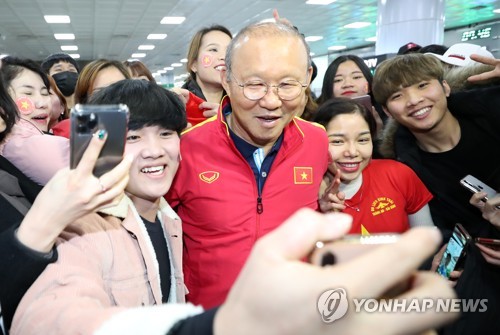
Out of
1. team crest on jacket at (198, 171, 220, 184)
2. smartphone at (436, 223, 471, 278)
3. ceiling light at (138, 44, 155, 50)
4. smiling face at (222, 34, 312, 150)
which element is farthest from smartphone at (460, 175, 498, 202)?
ceiling light at (138, 44, 155, 50)

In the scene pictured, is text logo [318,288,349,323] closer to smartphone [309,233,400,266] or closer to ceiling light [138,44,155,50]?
smartphone [309,233,400,266]

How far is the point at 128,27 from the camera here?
1339cm

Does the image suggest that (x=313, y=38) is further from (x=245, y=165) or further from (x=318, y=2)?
(x=245, y=165)

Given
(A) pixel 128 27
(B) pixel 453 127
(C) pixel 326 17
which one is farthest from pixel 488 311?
(A) pixel 128 27

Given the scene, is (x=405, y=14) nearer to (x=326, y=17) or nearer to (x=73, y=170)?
(x=326, y=17)

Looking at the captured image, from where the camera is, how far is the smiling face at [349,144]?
2.12 m

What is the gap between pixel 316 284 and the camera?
0.45m

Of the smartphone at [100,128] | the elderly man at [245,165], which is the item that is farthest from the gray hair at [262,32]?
the smartphone at [100,128]

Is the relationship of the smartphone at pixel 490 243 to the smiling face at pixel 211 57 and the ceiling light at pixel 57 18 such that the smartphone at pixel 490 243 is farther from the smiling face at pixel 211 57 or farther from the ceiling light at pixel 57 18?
the ceiling light at pixel 57 18

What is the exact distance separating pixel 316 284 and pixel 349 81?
3.13 m

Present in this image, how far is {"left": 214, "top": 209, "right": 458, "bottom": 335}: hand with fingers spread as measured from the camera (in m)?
0.44

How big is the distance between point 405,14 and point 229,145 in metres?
7.61

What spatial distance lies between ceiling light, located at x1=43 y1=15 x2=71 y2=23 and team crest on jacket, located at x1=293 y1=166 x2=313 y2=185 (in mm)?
11919

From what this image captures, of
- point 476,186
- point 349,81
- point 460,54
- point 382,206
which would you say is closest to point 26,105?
point 382,206
